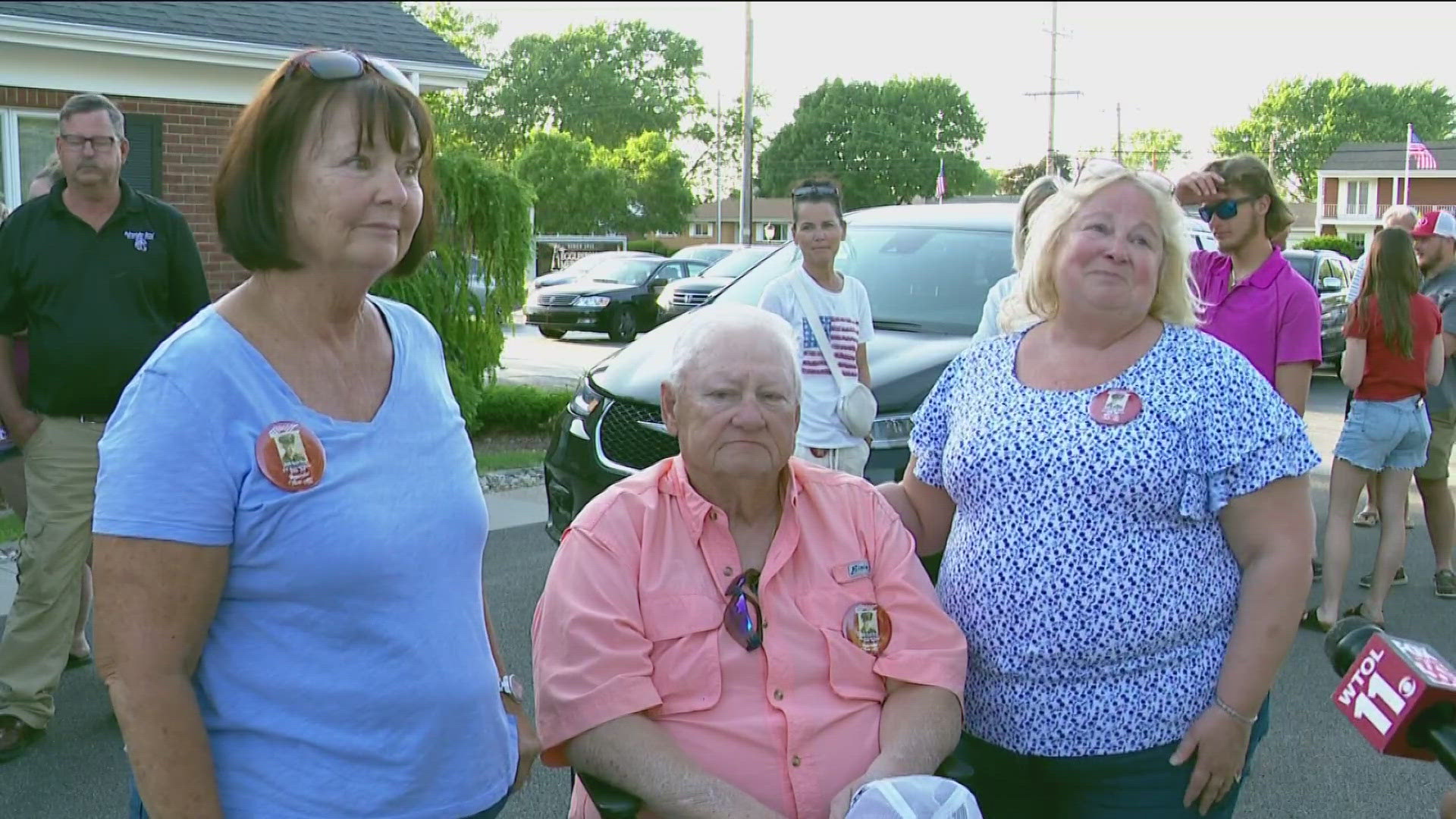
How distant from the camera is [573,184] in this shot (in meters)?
63.7

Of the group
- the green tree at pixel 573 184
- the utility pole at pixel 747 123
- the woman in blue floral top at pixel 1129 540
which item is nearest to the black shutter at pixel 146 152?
the woman in blue floral top at pixel 1129 540

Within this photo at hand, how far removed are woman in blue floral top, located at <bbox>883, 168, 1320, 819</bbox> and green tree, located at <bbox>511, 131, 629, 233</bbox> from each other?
204 feet

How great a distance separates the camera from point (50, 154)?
9953mm

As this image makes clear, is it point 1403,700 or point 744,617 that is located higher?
point 1403,700

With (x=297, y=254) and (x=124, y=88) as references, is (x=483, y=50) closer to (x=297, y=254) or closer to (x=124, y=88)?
(x=124, y=88)

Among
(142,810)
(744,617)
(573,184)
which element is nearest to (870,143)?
(573,184)

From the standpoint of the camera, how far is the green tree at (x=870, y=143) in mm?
77750

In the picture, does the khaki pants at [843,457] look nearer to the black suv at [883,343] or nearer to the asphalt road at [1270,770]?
the black suv at [883,343]

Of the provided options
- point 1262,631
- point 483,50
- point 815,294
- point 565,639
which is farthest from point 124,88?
point 483,50

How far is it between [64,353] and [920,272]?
396 cm

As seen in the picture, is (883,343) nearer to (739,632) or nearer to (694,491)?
(694,491)

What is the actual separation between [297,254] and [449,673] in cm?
69

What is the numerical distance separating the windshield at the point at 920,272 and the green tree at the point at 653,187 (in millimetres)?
62442

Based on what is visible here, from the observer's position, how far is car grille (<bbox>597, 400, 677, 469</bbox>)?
5.39 m
